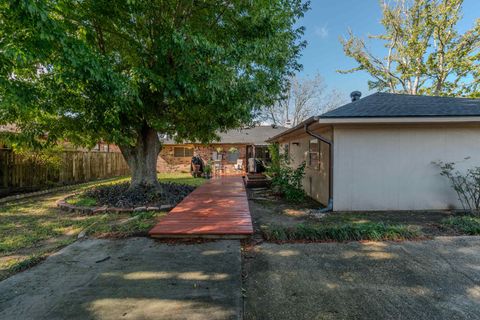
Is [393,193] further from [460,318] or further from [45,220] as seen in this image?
[45,220]

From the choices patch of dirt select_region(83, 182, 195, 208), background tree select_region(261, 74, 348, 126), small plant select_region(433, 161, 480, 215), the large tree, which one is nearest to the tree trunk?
the large tree

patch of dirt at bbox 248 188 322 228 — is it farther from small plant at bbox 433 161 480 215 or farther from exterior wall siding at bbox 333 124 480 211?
small plant at bbox 433 161 480 215

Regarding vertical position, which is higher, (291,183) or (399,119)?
(399,119)

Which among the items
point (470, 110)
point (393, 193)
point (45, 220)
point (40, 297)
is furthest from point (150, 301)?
point (470, 110)

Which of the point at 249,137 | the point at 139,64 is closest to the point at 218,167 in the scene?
the point at 249,137

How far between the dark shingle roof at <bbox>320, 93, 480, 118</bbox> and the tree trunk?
5222mm

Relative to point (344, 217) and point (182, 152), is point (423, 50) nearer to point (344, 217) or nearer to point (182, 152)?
point (344, 217)

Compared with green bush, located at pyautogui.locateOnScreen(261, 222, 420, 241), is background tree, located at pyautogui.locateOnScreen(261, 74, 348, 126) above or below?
above

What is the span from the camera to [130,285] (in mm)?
2826

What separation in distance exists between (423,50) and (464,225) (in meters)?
18.9

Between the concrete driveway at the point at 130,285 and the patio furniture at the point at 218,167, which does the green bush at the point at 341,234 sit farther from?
the patio furniture at the point at 218,167

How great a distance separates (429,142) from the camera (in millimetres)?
6570

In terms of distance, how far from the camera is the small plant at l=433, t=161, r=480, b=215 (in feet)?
20.0

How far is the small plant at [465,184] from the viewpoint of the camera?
610 cm
